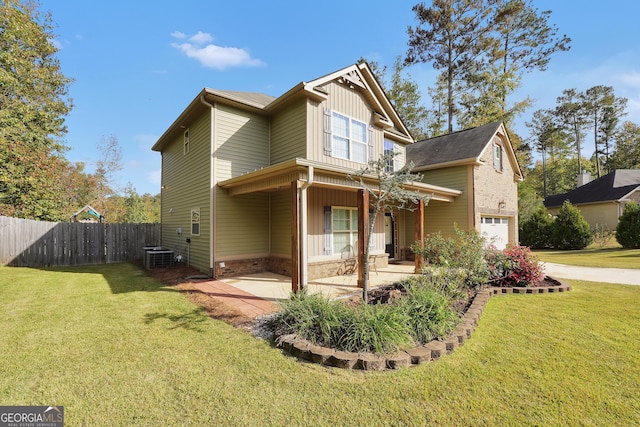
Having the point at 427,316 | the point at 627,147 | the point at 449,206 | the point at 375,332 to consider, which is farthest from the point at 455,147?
the point at 627,147

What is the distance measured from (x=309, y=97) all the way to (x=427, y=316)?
6841 millimetres

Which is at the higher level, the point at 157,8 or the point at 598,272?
the point at 157,8

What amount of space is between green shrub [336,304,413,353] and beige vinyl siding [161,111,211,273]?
20.1 ft

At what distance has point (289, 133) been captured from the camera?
29.2ft

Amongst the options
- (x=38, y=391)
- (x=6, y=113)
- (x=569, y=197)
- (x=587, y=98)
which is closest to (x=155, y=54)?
(x=6, y=113)

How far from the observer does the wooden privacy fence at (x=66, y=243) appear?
1041 centimetres

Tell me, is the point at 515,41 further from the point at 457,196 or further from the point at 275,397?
the point at 275,397

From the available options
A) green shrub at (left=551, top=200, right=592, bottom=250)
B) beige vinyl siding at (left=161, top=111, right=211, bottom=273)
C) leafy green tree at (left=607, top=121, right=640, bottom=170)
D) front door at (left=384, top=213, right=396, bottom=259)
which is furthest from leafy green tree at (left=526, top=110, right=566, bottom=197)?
beige vinyl siding at (left=161, top=111, right=211, bottom=273)

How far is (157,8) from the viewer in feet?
30.1

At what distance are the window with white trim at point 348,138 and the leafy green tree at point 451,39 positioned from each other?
1578cm

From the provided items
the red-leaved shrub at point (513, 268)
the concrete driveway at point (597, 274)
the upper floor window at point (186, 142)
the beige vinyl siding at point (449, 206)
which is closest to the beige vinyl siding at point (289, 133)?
the upper floor window at point (186, 142)

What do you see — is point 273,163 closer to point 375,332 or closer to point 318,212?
point 318,212

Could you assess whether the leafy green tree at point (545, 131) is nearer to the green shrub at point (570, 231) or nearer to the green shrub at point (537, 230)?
the green shrub at point (537, 230)

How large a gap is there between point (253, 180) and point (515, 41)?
82.5 ft
